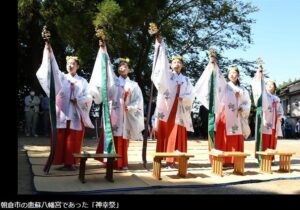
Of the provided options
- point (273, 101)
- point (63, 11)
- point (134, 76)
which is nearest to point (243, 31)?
point (134, 76)

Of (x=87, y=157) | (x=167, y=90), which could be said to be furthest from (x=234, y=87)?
(x=87, y=157)

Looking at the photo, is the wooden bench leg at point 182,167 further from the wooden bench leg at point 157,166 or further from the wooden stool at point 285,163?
the wooden stool at point 285,163

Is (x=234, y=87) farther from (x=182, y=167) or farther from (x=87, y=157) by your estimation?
(x=87, y=157)

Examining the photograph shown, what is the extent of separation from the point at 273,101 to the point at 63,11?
9000 millimetres

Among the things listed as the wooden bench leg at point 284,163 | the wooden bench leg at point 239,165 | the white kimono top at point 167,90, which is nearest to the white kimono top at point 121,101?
the white kimono top at point 167,90

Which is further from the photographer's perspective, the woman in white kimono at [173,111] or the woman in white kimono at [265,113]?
the woman in white kimono at [265,113]

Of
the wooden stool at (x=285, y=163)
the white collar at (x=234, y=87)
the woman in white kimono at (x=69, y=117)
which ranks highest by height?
the white collar at (x=234, y=87)

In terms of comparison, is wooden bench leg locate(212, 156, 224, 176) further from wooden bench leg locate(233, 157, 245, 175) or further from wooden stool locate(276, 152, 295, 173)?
wooden stool locate(276, 152, 295, 173)

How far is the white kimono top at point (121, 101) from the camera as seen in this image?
7.16 meters

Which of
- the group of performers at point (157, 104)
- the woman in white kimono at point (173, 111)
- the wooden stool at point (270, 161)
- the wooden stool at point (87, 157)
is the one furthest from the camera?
the woman in white kimono at point (173, 111)

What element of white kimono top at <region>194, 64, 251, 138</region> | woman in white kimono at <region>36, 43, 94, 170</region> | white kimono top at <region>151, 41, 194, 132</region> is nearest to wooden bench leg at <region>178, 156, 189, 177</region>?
white kimono top at <region>151, 41, 194, 132</region>

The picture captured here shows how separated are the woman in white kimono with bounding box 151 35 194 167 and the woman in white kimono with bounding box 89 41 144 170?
0.38 m

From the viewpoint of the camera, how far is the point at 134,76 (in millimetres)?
18828

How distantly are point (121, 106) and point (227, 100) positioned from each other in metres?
2.05
